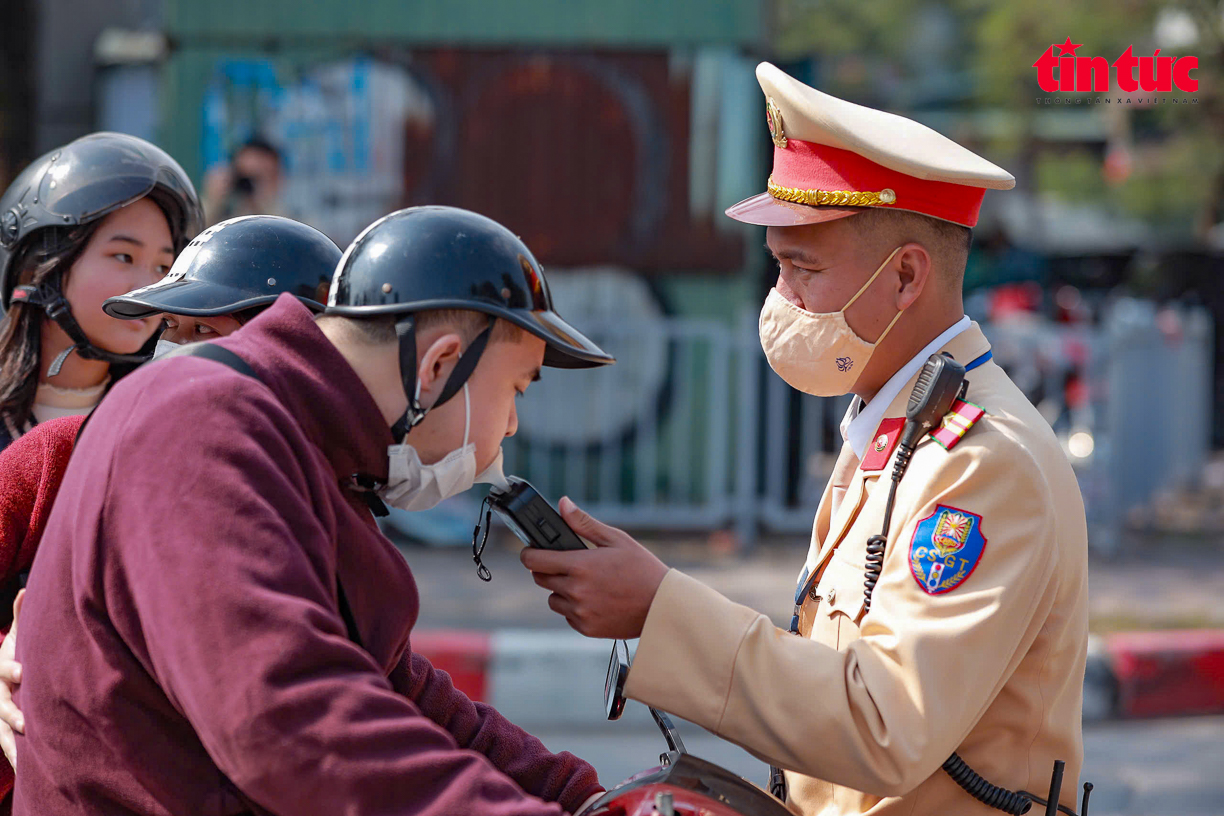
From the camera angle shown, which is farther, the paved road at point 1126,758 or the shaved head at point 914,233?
the paved road at point 1126,758

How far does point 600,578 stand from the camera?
1.86 m

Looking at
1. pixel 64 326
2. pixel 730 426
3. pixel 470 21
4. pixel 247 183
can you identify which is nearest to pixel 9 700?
pixel 64 326

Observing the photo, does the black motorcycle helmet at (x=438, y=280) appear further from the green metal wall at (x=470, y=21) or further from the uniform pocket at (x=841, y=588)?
the green metal wall at (x=470, y=21)

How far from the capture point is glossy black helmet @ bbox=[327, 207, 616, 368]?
5.57 ft

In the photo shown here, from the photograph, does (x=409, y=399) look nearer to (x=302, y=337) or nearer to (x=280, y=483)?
(x=302, y=337)

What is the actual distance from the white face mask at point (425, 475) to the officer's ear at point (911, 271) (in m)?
0.78

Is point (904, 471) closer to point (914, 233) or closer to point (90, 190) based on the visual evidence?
point (914, 233)

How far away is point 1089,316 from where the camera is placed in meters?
10.6

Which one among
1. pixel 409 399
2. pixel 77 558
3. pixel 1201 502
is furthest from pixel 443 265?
pixel 1201 502

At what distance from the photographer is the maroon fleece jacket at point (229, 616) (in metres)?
1.41

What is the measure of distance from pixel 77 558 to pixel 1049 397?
7.87m

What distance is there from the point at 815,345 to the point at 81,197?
1.56 meters

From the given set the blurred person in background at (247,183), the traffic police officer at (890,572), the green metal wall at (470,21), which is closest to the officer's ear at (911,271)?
the traffic police officer at (890,572)

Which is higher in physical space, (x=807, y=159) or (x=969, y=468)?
(x=807, y=159)
